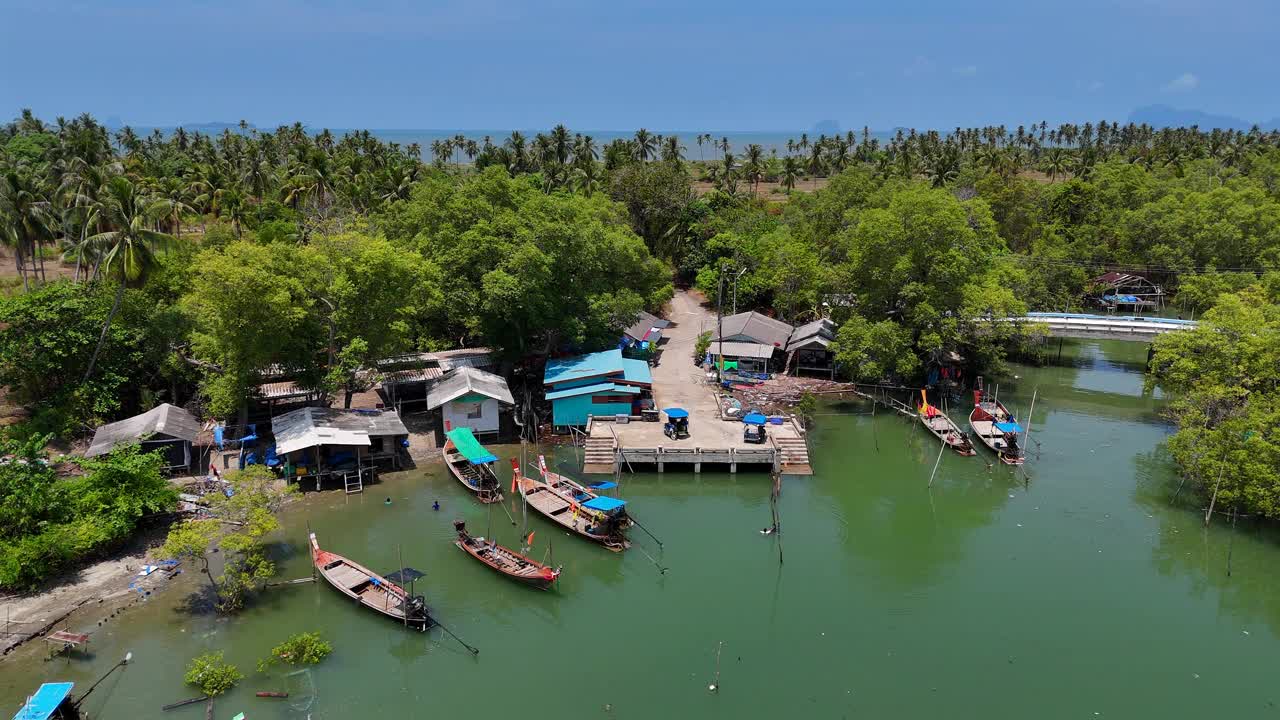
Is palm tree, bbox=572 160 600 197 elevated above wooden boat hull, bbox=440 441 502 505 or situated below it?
above

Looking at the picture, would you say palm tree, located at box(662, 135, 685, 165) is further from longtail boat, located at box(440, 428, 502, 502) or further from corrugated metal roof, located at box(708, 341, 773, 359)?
longtail boat, located at box(440, 428, 502, 502)

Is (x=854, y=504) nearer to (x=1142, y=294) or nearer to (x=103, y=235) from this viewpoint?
(x=103, y=235)

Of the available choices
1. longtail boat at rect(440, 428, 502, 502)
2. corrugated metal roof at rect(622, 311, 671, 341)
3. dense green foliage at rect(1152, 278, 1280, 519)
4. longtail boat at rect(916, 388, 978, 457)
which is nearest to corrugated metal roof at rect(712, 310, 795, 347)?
corrugated metal roof at rect(622, 311, 671, 341)

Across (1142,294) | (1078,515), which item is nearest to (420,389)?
(1078,515)

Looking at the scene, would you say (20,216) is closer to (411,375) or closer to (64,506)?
(411,375)

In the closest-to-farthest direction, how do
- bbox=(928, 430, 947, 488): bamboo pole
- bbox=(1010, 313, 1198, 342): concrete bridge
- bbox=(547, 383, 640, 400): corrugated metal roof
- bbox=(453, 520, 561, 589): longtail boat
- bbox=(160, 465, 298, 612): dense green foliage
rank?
bbox=(160, 465, 298, 612): dense green foliage → bbox=(453, 520, 561, 589): longtail boat → bbox=(928, 430, 947, 488): bamboo pole → bbox=(547, 383, 640, 400): corrugated metal roof → bbox=(1010, 313, 1198, 342): concrete bridge

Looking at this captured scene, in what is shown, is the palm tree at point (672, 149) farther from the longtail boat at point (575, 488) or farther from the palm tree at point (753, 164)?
the longtail boat at point (575, 488)
